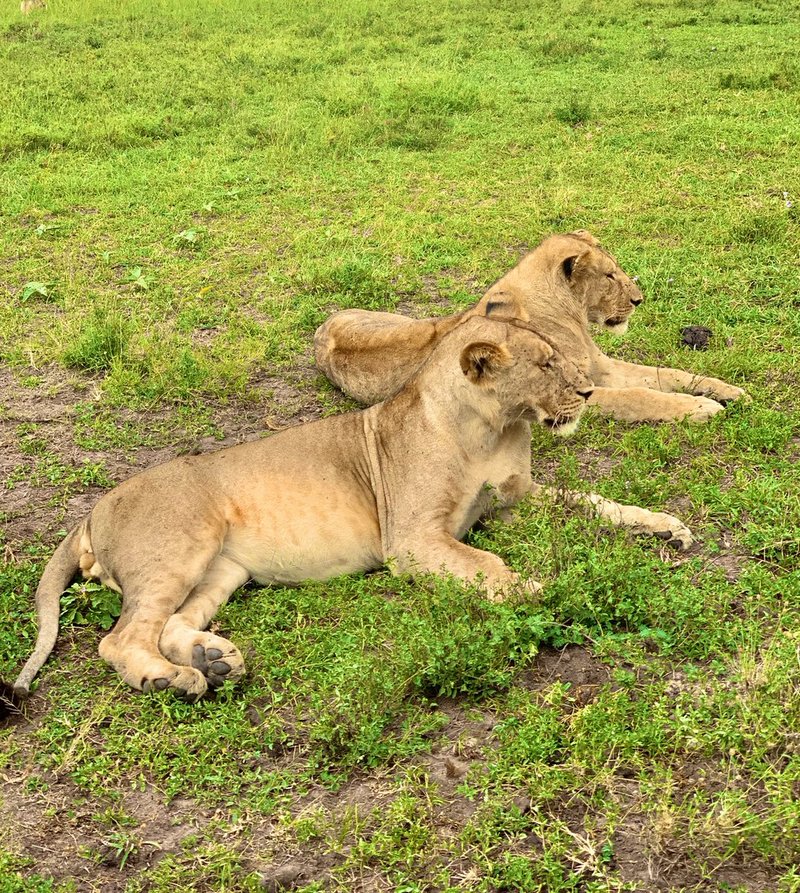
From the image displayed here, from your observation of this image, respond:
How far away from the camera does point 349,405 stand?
6664mm

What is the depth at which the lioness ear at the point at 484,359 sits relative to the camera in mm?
4832

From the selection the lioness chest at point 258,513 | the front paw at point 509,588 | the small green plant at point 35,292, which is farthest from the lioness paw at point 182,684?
the small green plant at point 35,292

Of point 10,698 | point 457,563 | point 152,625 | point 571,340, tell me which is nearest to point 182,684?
point 152,625

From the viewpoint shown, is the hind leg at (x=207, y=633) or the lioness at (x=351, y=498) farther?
the lioness at (x=351, y=498)

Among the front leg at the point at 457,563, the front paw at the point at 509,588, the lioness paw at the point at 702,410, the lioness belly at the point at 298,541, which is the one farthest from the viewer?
the lioness paw at the point at 702,410

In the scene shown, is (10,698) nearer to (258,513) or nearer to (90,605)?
(90,605)

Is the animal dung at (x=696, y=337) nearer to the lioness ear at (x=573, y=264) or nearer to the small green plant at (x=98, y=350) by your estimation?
the lioness ear at (x=573, y=264)

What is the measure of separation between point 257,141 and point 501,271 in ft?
14.7

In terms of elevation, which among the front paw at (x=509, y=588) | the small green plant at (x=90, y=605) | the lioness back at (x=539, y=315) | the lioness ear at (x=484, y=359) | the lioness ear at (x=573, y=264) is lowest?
the small green plant at (x=90, y=605)

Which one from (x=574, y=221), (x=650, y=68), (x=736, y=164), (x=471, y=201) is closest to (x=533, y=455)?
(x=574, y=221)

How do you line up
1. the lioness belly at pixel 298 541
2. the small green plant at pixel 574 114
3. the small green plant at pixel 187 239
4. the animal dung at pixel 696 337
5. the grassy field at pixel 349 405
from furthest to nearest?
1. the small green plant at pixel 574 114
2. the small green plant at pixel 187 239
3. the animal dung at pixel 696 337
4. the lioness belly at pixel 298 541
5. the grassy field at pixel 349 405

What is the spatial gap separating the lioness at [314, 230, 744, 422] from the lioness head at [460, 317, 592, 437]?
2.87 feet

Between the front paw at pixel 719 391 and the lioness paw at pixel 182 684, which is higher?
the front paw at pixel 719 391

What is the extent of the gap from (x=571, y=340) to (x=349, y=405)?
1345mm
